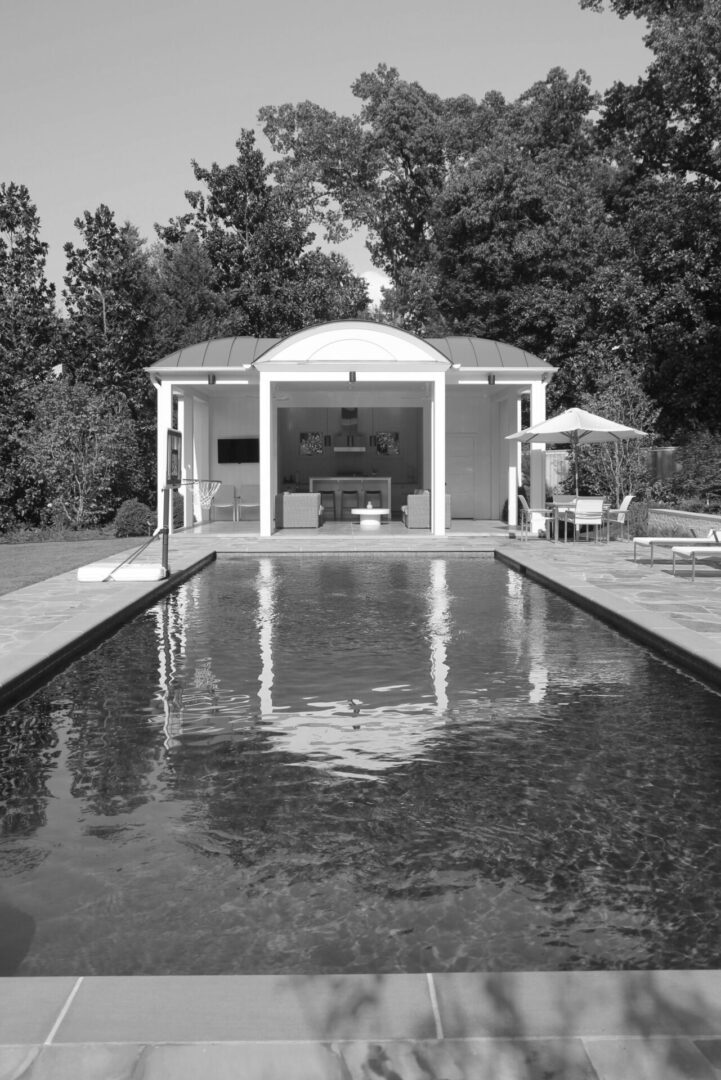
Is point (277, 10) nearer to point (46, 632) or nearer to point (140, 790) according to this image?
point (46, 632)

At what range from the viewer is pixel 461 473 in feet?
78.0

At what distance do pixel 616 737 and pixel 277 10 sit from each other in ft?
60.3

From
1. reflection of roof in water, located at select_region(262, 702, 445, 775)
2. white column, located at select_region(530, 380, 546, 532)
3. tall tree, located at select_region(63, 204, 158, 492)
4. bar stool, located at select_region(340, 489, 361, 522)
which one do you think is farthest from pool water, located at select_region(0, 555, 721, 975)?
tall tree, located at select_region(63, 204, 158, 492)

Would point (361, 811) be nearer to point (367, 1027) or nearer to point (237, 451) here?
point (367, 1027)

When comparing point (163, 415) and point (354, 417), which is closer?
point (163, 415)

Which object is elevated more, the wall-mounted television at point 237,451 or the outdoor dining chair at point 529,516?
the wall-mounted television at point 237,451

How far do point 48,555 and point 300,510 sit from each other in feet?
19.6

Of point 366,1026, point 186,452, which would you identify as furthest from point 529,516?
point 366,1026

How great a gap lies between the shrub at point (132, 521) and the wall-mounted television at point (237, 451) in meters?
4.69

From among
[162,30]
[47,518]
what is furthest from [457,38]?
[47,518]

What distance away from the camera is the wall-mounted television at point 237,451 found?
2406 cm

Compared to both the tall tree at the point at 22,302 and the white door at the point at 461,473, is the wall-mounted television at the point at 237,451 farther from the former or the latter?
the white door at the point at 461,473

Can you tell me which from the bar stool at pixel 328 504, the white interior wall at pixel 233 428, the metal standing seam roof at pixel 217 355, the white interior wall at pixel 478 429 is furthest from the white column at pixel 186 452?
the white interior wall at pixel 478 429

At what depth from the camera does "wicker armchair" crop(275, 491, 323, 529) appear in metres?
20.2
